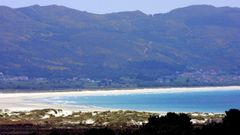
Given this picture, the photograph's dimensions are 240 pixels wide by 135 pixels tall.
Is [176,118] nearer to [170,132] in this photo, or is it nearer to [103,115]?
[170,132]

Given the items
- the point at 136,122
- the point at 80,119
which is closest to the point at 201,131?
the point at 136,122

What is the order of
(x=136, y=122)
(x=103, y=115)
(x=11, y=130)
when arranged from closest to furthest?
(x=11, y=130) → (x=136, y=122) → (x=103, y=115)

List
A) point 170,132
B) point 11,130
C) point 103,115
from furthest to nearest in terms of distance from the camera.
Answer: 1. point 103,115
2. point 11,130
3. point 170,132

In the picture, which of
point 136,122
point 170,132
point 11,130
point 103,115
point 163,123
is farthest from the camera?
point 103,115

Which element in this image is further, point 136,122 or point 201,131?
point 136,122

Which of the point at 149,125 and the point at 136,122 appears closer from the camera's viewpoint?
the point at 149,125

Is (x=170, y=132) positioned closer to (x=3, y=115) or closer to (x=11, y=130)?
(x=11, y=130)

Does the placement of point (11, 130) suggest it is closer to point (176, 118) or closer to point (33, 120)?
point (33, 120)

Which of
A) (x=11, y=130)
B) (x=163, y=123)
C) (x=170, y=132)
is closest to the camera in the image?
(x=170, y=132)

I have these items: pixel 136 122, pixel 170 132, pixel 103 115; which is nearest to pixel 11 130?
pixel 136 122
